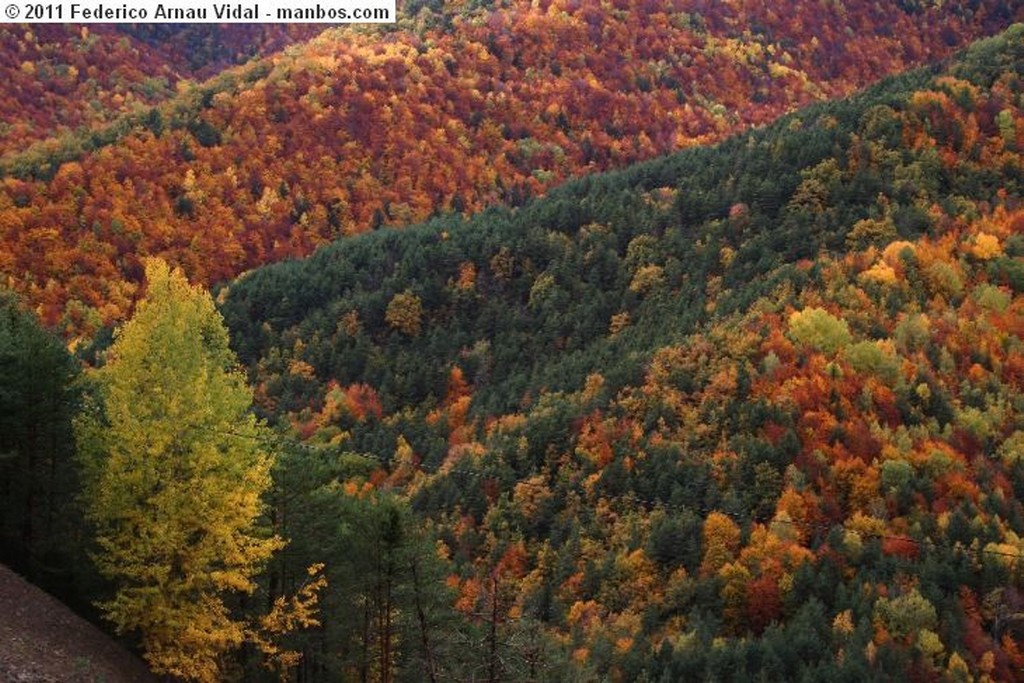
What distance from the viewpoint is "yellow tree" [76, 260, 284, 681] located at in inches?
1555

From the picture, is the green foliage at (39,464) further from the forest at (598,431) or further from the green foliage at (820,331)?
the green foliage at (820,331)

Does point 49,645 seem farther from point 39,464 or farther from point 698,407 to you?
point 698,407

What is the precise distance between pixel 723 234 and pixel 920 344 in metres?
39.9

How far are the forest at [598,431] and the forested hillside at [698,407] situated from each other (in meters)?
0.35

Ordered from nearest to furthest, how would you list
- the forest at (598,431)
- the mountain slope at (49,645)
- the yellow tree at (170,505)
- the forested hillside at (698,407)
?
the mountain slope at (49,645), the yellow tree at (170,505), the forest at (598,431), the forested hillside at (698,407)

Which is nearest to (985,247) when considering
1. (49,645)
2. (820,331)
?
(820,331)

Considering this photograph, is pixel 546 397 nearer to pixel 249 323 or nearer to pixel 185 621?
pixel 249 323

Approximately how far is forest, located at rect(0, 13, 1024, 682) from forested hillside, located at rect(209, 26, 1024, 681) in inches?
13.8

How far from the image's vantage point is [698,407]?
11719 centimetres

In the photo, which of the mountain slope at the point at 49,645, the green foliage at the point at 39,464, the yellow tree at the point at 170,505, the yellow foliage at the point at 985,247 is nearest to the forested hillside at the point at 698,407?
the yellow foliage at the point at 985,247

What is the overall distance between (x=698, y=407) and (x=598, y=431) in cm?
940

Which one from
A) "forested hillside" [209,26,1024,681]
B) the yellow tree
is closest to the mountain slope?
the yellow tree

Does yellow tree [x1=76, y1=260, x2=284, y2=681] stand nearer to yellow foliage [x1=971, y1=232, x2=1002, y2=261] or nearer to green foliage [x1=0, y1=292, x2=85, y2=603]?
green foliage [x1=0, y1=292, x2=85, y2=603]

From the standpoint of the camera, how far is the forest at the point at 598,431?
1671 inches
